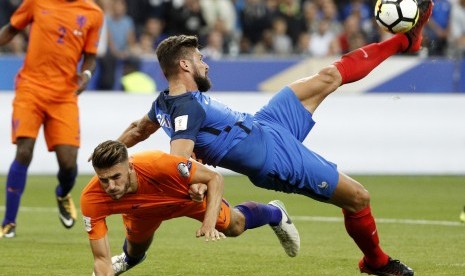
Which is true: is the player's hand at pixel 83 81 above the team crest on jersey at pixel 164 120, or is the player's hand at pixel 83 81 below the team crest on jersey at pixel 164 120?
below

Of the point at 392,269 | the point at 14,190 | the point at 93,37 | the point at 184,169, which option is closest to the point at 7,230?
the point at 14,190

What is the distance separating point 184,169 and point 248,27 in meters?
15.4

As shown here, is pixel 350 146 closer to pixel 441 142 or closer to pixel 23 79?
pixel 441 142

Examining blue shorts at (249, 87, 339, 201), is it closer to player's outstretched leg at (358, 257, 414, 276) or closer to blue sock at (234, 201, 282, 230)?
blue sock at (234, 201, 282, 230)

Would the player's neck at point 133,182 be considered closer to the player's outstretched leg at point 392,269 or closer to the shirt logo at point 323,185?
the shirt logo at point 323,185

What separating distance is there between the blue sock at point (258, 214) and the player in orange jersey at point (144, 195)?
0.24 metres

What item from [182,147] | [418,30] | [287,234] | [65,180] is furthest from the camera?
[65,180]

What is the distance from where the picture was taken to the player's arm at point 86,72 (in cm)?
1243

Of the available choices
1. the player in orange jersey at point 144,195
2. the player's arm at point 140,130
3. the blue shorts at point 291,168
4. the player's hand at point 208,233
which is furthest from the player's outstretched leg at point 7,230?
the player's hand at point 208,233

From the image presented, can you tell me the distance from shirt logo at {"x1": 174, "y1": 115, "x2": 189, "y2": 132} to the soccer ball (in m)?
2.35

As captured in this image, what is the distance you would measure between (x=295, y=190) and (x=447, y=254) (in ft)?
7.40

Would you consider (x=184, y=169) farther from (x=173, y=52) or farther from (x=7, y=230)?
(x=7, y=230)

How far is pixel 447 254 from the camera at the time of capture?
10945mm

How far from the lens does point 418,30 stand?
10258mm
